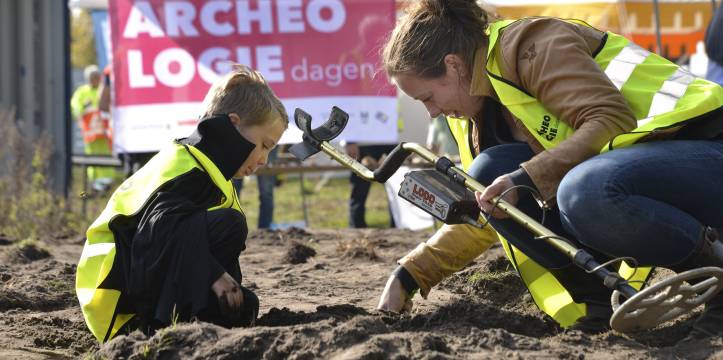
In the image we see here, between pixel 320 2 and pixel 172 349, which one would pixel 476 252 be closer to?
pixel 172 349

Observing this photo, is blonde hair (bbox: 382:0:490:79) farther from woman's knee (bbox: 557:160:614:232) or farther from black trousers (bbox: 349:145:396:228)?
black trousers (bbox: 349:145:396:228)

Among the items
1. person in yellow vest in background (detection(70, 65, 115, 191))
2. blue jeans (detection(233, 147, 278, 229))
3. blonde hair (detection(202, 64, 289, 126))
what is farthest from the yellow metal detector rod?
person in yellow vest in background (detection(70, 65, 115, 191))

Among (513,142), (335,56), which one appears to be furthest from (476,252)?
(335,56)

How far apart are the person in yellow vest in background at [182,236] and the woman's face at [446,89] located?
625mm

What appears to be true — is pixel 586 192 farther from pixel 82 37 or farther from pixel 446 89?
pixel 82 37

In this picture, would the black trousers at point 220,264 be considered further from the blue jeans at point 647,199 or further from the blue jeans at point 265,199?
the blue jeans at point 265,199

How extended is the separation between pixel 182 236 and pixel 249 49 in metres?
5.88

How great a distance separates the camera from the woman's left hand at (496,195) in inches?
133

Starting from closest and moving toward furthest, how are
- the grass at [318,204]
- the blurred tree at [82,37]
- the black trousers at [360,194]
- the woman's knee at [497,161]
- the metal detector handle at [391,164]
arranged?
the woman's knee at [497,161] → the metal detector handle at [391,164] → the black trousers at [360,194] → the grass at [318,204] → the blurred tree at [82,37]

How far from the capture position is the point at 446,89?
373 cm

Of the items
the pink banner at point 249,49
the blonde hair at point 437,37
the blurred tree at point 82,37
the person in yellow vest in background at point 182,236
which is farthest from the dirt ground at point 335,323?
the blurred tree at point 82,37

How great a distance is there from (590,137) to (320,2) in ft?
19.9

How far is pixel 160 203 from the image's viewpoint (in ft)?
11.6

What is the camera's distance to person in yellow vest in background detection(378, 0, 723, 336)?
3373mm
